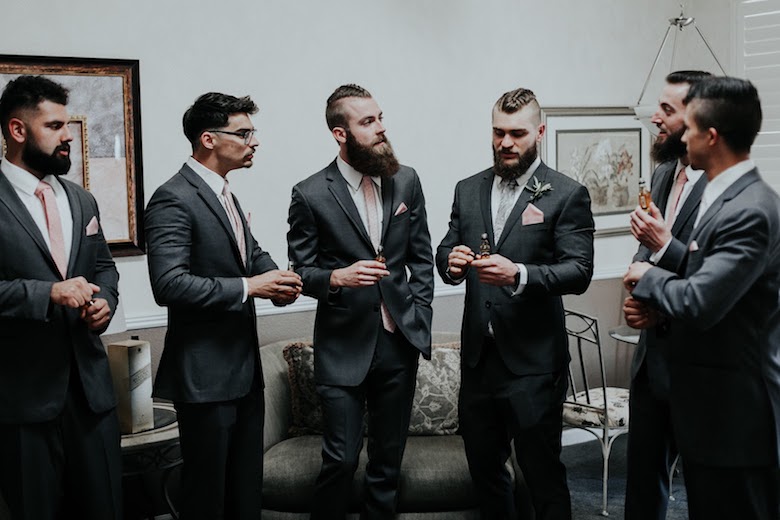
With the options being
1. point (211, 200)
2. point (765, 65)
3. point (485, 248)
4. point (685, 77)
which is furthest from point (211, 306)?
point (765, 65)

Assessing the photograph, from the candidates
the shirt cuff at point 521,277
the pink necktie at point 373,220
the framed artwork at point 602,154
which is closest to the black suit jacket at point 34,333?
the pink necktie at point 373,220

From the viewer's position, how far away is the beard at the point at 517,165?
4.03 meters

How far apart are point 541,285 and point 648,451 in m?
0.77

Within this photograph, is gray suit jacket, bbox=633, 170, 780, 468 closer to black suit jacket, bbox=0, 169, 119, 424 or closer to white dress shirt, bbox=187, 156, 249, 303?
white dress shirt, bbox=187, 156, 249, 303

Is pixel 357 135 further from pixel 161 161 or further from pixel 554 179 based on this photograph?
pixel 161 161

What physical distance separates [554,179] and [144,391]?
201cm

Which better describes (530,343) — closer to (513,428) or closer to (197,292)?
(513,428)

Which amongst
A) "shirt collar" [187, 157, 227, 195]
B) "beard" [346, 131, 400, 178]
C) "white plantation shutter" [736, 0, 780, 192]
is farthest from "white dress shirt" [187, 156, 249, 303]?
"white plantation shutter" [736, 0, 780, 192]

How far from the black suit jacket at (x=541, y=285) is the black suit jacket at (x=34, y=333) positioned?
5.01 feet

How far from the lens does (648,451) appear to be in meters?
3.64

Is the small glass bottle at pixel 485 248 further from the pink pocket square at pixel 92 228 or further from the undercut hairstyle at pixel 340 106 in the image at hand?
the pink pocket square at pixel 92 228

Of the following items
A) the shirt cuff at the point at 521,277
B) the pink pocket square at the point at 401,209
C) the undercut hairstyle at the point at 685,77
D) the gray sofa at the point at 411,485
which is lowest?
the gray sofa at the point at 411,485

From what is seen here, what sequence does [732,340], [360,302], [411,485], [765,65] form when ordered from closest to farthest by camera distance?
[732,340] < [360,302] < [411,485] < [765,65]

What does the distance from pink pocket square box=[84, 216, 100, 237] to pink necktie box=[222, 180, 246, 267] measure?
50cm
